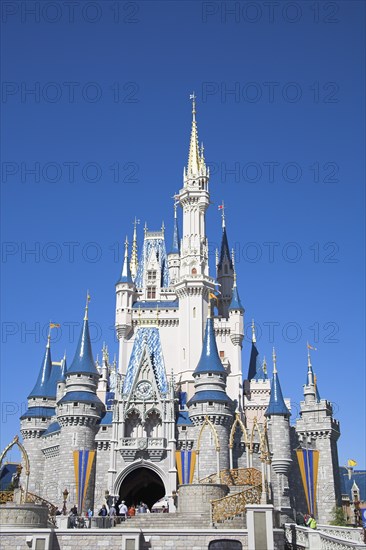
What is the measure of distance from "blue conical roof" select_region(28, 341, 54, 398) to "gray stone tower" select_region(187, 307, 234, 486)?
37.9 feet

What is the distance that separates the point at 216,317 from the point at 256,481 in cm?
2818

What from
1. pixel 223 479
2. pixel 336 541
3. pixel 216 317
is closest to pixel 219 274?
pixel 216 317

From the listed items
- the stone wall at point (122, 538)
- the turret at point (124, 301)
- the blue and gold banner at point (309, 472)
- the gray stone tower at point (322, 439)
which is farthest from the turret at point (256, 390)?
the stone wall at point (122, 538)

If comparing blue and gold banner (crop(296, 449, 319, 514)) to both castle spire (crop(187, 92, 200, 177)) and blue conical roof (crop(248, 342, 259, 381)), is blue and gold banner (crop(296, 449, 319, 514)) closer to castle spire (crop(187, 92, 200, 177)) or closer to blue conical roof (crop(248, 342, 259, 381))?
blue conical roof (crop(248, 342, 259, 381))

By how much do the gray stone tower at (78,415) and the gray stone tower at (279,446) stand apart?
1128cm

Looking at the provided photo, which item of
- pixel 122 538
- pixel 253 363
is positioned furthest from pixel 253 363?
pixel 122 538

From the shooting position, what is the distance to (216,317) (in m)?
55.4

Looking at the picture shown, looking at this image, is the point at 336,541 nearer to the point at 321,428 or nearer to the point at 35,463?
the point at 321,428

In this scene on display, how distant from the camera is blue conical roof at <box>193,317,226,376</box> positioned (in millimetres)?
42312

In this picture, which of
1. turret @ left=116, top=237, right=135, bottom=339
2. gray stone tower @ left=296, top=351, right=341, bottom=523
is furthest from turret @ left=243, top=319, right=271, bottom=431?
turret @ left=116, top=237, right=135, bottom=339

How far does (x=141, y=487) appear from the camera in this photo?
141 feet

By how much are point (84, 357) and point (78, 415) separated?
4.10m

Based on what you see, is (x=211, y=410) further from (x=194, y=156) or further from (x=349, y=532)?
(x=194, y=156)

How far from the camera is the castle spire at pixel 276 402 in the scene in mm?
42062
